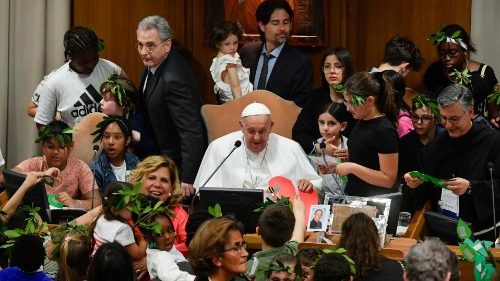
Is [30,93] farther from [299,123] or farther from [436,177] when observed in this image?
[436,177]

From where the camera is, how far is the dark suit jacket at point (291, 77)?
9.77 m

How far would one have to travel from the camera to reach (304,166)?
9.34m

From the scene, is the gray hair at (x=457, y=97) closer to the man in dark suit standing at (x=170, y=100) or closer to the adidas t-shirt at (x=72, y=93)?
the man in dark suit standing at (x=170, y=100)

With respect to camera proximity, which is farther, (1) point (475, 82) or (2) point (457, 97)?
(1) point (475, 82)

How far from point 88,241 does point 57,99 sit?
122 inches

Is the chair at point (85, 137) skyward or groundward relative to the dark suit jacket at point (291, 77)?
groundward

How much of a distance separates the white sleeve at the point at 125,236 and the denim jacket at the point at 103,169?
2.21 metres

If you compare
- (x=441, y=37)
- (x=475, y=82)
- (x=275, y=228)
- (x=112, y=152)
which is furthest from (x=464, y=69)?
(x=275, y=228)

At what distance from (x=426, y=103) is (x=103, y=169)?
2264 mm

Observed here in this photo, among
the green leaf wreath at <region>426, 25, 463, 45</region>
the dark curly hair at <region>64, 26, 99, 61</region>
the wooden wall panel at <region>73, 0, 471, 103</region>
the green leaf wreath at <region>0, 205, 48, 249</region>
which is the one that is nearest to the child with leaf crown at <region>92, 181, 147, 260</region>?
the green leaf wreath at <region>0, 205, 48, 249</region>

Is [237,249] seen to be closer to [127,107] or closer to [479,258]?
[479,258]

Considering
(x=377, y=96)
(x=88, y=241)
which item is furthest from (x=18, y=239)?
(x=377, y=96)

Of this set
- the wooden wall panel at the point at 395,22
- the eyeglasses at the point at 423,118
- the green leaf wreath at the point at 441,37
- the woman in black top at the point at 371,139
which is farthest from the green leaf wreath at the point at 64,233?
the wooden wall panel at the point at 395,22

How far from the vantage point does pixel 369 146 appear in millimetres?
8539
